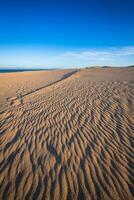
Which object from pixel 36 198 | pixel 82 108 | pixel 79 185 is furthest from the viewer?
pixel 82 108

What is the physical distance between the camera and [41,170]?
341cm

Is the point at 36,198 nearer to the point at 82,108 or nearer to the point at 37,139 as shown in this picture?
the point at 37,139

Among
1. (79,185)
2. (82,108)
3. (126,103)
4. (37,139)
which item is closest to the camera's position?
(79,185)

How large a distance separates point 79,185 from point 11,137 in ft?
10.2

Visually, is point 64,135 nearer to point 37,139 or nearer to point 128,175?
point 37,139

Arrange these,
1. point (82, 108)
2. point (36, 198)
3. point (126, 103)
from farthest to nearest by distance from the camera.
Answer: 1. point (126, 103)
2. point (82, 108)
3. point (36, 198)

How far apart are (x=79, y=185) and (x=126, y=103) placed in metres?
6.44

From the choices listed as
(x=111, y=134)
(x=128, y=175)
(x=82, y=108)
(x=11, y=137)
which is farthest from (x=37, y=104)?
(x=128, y=175)

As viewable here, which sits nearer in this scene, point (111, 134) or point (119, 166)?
point (119, 166)

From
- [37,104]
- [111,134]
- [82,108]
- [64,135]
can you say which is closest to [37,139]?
[64,135]

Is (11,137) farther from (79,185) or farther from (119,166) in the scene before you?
(119,166)

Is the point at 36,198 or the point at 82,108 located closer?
the point at 36,198

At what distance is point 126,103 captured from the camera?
8141 mm

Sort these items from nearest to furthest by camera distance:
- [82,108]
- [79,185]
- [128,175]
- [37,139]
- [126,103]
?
[79,185]
[128,175]
[37,139]
[82,108]
[126,103]
